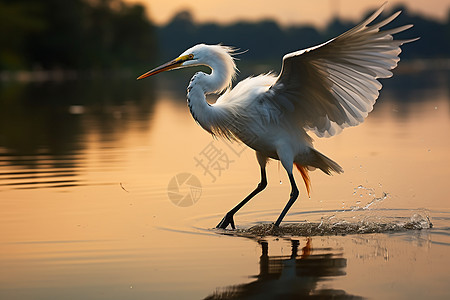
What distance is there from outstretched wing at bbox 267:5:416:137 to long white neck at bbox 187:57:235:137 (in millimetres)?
415

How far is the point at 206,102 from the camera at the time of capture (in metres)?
7.07

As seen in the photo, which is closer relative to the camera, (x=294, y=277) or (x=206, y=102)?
(x=294, y=277)

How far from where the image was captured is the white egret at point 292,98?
6.69 meters

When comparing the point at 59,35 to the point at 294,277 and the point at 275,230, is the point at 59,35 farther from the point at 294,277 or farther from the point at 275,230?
the point at 294,277

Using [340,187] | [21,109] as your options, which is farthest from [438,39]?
[340,187]

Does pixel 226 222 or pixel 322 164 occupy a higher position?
pixel 322 164

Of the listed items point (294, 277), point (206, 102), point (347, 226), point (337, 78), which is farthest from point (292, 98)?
point (294, 277)

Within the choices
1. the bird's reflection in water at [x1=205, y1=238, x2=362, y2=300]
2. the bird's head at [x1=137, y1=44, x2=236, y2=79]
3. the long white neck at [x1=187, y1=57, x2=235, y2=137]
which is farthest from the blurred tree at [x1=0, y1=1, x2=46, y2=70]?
the bird's reflection in water at [x1=205, y1=238, x2=362, y2=300]

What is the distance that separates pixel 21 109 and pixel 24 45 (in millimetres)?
53638

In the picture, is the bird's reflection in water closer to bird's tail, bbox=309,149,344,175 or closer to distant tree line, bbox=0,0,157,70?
bird's tail, bbox=309,149,344,175

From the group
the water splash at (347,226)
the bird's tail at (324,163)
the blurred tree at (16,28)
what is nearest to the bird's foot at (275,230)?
the water splash at (347,226)

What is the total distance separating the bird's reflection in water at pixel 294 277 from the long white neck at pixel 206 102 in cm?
144

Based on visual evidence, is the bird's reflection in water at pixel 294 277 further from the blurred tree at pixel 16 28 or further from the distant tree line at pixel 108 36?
the blurred tree at pixel 16 28

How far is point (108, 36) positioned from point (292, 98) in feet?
314
